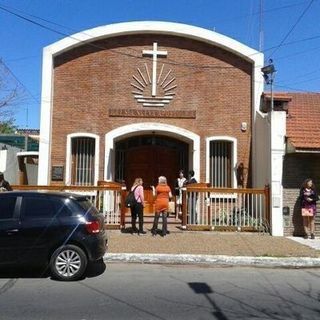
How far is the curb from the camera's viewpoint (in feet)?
36.3

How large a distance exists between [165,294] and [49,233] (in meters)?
2.43

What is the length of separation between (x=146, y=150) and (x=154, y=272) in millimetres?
9724

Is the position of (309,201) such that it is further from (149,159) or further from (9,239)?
(9,239)

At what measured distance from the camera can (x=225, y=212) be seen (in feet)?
51.7

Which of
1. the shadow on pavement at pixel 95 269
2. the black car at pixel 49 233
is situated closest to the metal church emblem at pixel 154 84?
the shadow on pavement at pixel 95 269

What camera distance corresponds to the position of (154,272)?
10.1 metres

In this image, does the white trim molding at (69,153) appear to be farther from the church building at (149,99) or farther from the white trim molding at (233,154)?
the white trim molding at (233,154)

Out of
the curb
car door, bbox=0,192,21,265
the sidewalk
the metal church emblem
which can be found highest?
the metal church emblem

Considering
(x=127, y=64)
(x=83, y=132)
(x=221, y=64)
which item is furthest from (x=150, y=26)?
(x=83, y=132)

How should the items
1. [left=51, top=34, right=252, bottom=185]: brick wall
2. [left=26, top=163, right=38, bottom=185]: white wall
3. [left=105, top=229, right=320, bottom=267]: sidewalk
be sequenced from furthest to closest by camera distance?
[left=26, top=163, right=38, bottom=185]: white wall
[left=51, top=34, right=252, bottom=185]: brick wall
[left=105, top=229, right=320, bottom=267]: sidewalk

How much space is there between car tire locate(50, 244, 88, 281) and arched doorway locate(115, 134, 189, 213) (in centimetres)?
1014

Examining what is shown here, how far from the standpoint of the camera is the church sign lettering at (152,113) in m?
18.4

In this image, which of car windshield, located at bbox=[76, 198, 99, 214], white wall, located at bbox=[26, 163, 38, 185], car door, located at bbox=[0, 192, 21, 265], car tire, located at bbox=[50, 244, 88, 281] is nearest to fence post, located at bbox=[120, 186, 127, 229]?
car windshield, located at bbox=[76, 198, 99, 214]

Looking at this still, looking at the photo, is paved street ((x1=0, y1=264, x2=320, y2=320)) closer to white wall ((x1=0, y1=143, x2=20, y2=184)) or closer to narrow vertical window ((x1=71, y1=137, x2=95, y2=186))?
narrow vertical window ((x1=71, y1=137, x2=95, y2=186))
